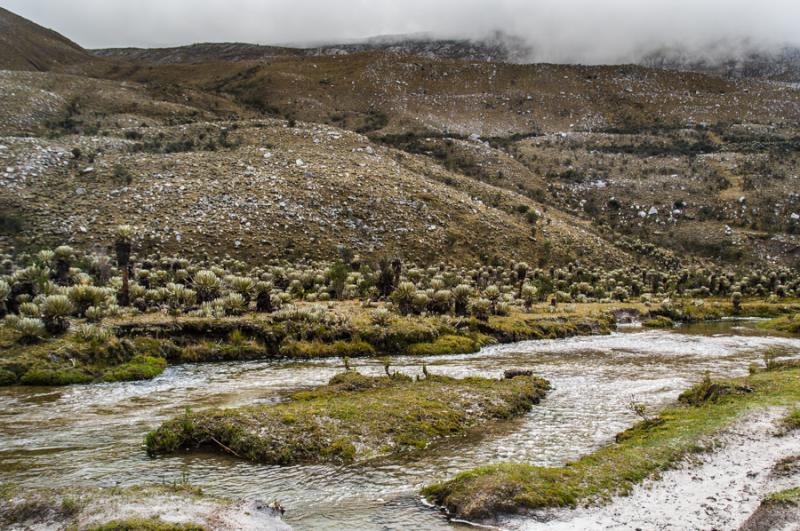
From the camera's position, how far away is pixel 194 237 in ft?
168

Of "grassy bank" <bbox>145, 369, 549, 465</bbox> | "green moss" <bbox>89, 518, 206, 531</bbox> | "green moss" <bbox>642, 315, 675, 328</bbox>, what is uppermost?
"green moss" <bbox>89, 518, 206, 531</bbox>

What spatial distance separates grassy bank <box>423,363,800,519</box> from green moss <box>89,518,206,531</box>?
4078 millimetres

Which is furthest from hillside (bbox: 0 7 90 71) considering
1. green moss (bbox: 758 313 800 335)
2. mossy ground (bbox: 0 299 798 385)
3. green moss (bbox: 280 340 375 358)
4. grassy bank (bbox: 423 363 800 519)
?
grassy bank (bbox: 423 363 800 519)

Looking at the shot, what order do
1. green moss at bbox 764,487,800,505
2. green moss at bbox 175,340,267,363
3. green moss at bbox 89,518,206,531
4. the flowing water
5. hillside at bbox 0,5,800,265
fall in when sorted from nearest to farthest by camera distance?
A: green moss at bbox 89,518,206,531 → green moss at bbox 764,487,800,505 → the flowing water → green moss at bbox 175,340,267,363 → hillside at bbox 0,5,800,265

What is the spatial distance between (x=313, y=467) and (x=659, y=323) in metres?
34.9

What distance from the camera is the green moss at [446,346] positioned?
2700 centimetres

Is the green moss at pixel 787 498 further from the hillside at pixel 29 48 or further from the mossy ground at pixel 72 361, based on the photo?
the hillside at pixel 29 48

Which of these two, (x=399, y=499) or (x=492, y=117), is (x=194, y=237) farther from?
(x=492, y=117)

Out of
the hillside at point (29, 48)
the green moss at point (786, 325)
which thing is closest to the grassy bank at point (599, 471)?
the green moss at point (786, 325)

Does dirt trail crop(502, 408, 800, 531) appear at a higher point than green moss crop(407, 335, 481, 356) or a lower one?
higher

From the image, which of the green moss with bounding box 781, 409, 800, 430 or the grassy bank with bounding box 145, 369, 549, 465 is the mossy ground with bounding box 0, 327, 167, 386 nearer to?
the grassy bank with bounding box 145, 369, 549, 465

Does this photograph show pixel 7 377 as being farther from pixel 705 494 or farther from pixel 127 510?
pixel 705 494

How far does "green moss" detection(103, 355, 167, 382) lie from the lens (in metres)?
19.9

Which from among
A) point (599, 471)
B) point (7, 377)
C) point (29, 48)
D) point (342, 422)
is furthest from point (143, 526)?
point (29, 48)
